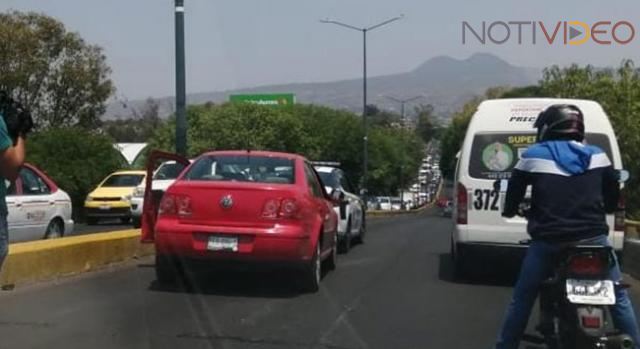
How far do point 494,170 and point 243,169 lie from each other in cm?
294

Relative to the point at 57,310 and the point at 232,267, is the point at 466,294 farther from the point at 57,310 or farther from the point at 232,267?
the point at 57,310

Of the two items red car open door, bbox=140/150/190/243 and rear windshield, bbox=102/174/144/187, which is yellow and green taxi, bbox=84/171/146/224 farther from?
red car open door, bbox=140/150/190/243

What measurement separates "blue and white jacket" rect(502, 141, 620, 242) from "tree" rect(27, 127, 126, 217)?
28443 mm

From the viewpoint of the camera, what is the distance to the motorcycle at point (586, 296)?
606cm

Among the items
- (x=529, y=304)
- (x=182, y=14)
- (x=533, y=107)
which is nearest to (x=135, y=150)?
(x=182, y=14)

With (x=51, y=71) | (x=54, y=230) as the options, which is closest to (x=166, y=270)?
(x=54, y=230)

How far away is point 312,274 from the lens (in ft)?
34.8

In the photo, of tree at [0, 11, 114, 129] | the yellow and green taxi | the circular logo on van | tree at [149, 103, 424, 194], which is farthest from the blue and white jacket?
tree at [149, 103, 424, 194]

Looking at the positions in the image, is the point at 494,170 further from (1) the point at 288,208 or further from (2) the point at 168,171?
(2) the point at 168,171

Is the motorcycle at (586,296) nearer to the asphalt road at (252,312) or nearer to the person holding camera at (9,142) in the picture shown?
the asphalt road at (252,312)

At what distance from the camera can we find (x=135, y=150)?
7656 centimetres

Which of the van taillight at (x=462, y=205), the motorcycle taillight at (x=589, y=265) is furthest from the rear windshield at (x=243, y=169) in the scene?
the motorcycle taillight at (x=589, y=265)

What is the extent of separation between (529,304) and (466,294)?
459 centimetres

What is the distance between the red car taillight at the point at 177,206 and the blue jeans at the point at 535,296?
4449 millimetres
